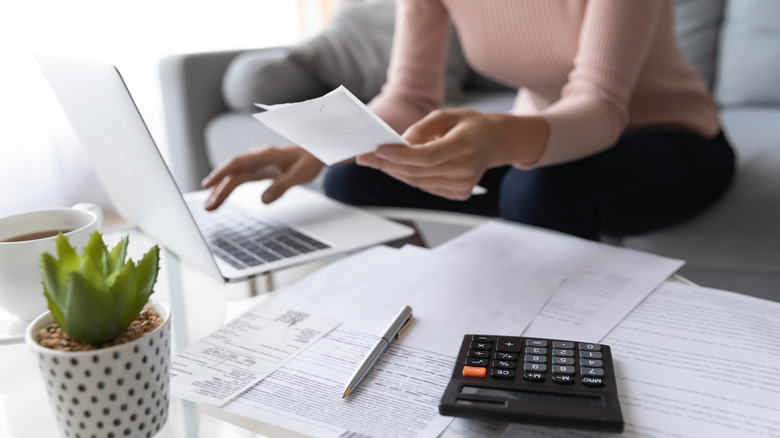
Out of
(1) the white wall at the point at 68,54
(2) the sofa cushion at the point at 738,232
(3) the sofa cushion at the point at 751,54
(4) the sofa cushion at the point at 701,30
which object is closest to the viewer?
(2) the sofa cushion at the point at 738,232

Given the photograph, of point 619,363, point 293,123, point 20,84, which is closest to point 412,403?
point 619,363

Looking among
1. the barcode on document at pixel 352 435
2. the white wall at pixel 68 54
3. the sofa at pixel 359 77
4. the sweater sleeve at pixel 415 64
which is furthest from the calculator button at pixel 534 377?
the white wall at pixel 68 54

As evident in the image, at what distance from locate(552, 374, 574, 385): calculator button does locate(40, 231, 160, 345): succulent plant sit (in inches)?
10.2

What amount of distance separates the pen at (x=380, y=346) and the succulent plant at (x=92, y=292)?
15 cm

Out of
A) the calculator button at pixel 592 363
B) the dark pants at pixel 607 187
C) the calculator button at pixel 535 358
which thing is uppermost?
the calculator button at pixel 592 363

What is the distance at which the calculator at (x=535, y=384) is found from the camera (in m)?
0.39

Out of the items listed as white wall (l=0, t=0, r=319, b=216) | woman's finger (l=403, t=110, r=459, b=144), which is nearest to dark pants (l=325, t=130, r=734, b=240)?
woman's finger (l=403, t=110, r=459, b=144)

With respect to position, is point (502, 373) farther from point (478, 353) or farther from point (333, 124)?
point (333, 124)

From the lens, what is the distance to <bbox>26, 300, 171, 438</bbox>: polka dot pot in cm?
37

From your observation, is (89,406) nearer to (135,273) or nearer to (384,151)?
(135,273)

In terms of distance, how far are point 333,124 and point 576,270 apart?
0.93ft

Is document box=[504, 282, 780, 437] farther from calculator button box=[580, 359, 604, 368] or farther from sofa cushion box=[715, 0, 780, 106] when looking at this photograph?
sofa cushion box=[715, 0, 780, 106]

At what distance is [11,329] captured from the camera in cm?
55

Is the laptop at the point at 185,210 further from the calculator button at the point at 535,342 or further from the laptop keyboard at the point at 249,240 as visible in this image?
the calculator button at the point at 535,342
